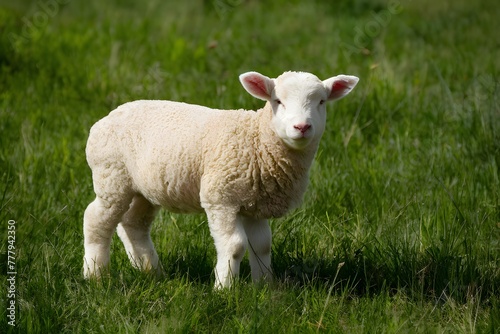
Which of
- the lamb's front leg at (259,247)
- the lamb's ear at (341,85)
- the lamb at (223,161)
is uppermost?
the lamb's ear at (341,85)

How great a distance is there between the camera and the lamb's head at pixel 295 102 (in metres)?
3.53

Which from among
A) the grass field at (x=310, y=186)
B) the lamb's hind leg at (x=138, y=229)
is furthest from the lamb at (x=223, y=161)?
the grass field at (x=310, y=186)

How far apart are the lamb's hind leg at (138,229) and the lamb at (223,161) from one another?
0.12 meters

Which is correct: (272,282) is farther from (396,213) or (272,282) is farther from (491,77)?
(491,77)

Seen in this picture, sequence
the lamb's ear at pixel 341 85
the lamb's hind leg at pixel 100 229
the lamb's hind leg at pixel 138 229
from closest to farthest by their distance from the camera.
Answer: the lamb's ear at pixel 341 85 < the lamb's hind leg at pixel 100 229 < the lamb's hind leg at pixel 138 229

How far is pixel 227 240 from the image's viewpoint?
369cm

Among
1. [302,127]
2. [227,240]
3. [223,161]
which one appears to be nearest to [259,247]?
[227,240]

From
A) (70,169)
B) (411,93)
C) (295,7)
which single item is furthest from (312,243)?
(295,7)

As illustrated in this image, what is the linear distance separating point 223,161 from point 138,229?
2.55 ft

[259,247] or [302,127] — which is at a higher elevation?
[302,127]

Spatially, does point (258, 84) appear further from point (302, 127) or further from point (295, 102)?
point (302, 127)

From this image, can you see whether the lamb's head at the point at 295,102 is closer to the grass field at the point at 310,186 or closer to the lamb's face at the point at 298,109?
the lamb's face at the point at 298,109

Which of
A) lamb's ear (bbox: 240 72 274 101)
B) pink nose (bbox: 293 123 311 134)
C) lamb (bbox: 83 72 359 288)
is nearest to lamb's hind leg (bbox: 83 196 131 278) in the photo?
lamb (bbox: 83 72 359 288)

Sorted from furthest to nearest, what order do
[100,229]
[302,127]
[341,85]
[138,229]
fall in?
[138,229] → [100,229] → [341,85] → [302,127]
